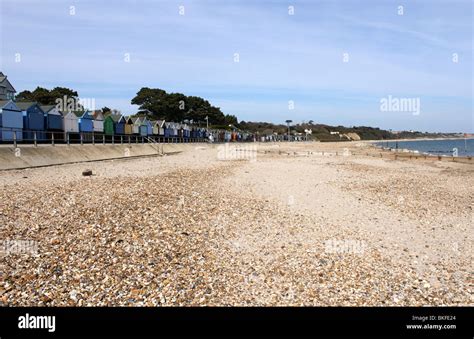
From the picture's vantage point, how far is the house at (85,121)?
44625mm

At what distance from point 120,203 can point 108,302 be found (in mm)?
6176

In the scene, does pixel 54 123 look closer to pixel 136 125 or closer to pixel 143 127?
pixel 136 125

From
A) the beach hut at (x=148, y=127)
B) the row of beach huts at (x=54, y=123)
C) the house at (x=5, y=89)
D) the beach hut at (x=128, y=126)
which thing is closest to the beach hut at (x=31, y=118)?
the row of beach huts at (x=54, y=123)

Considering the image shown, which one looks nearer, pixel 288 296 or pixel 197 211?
pixel 288 296

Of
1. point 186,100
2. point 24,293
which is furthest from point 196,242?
point 186,100

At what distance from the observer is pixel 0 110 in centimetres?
3084

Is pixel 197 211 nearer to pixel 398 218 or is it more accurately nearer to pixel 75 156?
pixel 398 218

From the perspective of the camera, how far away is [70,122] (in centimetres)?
4275

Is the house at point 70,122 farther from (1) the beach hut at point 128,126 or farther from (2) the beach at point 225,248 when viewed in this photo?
(2) the beach at point 225,248

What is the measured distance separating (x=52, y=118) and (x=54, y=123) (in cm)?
68

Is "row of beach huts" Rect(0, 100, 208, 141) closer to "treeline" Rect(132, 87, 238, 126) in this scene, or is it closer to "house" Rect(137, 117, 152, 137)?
"house" Rect(137, 117, 152, 137)

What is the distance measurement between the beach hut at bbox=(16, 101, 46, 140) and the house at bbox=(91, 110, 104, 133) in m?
10.1

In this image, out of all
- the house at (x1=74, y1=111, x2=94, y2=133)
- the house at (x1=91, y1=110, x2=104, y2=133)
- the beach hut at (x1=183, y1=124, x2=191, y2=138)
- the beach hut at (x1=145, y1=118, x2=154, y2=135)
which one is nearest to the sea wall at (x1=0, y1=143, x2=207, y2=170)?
the house at (x1=74, y1=111, x2=94, y2=133)

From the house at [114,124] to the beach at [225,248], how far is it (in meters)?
39.8
